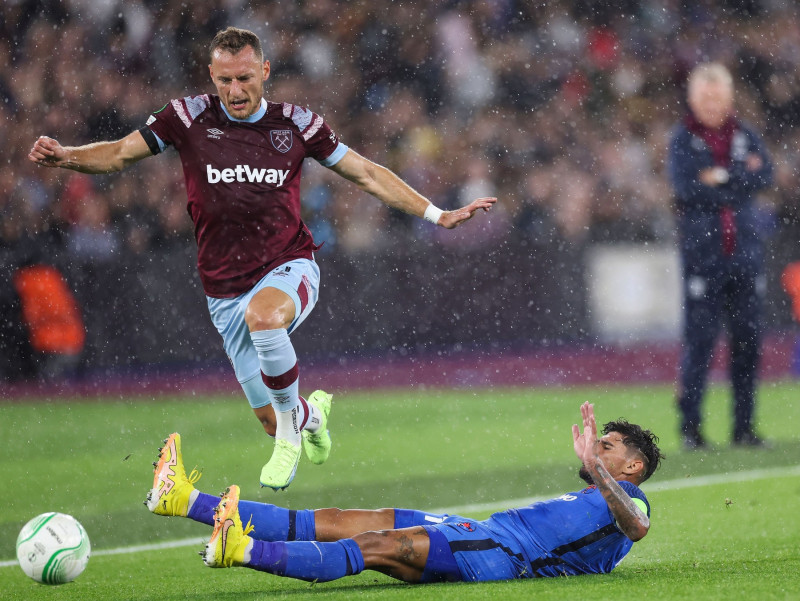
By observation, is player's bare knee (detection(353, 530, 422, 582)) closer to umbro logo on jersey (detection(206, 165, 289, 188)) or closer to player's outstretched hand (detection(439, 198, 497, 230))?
player's outstretched hand (detection(439, 198, 497, 230))

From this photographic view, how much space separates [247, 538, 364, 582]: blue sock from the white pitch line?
82.5 inches

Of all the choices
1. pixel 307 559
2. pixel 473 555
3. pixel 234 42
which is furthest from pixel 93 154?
pixel 473 555

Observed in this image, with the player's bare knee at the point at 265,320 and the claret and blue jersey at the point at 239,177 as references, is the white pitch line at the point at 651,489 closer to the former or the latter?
the claret and blue jersey at the point at 239,177

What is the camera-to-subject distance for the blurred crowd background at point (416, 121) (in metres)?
13.6

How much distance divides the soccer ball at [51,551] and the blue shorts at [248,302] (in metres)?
1.40

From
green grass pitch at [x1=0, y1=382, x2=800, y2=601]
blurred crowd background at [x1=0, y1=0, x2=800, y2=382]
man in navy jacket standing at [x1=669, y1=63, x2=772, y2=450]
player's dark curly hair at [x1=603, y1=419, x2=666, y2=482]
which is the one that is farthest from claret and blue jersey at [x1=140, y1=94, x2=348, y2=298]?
blurred crowd background at [x1=0, y1=0, x2=800, y2=382]

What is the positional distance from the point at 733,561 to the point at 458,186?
10043mm

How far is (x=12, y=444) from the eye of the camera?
10.3 m

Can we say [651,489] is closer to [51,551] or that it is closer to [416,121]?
[51,551]

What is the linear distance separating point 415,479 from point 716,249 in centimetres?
289

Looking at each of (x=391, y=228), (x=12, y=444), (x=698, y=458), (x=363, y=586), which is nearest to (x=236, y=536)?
(x=363, y=586)

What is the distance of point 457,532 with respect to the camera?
461 centimetres

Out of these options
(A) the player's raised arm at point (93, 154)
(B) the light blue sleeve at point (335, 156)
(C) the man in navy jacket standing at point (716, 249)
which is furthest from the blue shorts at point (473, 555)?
(C) the man in navy jacket standing at point (716, 249)

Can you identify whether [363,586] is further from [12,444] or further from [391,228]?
[391,228]
